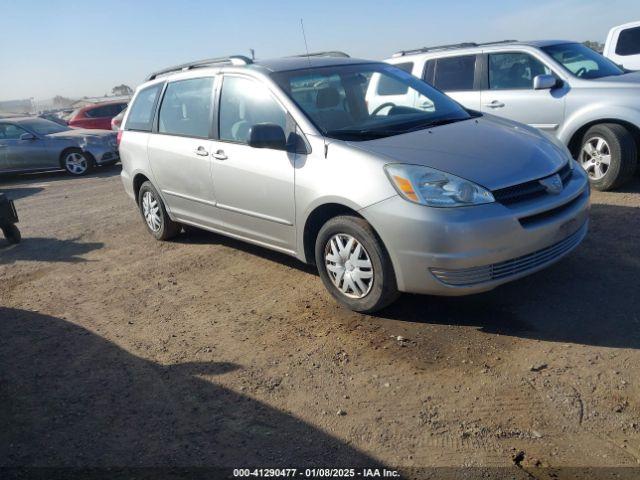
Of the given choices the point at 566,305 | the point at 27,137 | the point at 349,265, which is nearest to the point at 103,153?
the point at 27,137

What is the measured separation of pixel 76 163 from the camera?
43.7 ft

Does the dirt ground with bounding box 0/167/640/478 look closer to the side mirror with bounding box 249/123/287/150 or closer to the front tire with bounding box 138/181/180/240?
the front tire with bounding box 138/181/180/240

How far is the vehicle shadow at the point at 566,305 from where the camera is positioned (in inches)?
143

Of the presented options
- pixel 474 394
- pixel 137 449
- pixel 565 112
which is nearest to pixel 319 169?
pixel 474 394

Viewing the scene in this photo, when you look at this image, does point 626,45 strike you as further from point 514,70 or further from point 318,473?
point 318,473

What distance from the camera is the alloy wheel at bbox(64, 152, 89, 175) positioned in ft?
43.6

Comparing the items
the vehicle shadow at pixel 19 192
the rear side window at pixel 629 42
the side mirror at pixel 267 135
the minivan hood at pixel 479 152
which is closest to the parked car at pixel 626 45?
the rear side window at pixel 629 42

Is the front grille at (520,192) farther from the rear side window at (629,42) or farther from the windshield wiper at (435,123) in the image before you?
the rear side window at (629,42)

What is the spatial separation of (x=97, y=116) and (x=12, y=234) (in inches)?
516

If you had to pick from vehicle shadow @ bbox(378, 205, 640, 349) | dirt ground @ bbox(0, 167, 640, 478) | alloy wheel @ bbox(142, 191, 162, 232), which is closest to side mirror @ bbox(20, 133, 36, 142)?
alloy wheel @ bbox(142, 191, 162, 232)

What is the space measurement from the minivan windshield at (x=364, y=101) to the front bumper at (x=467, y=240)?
0.89m

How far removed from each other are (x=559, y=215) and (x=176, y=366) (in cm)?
271

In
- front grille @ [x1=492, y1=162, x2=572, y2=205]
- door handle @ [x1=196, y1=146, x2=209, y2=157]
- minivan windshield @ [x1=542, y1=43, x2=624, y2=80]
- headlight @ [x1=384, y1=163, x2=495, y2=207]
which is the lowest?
front grille @ [x1=492, y1=162, x2=572, y2=205]

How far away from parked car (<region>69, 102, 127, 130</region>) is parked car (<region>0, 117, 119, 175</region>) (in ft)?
17.7
